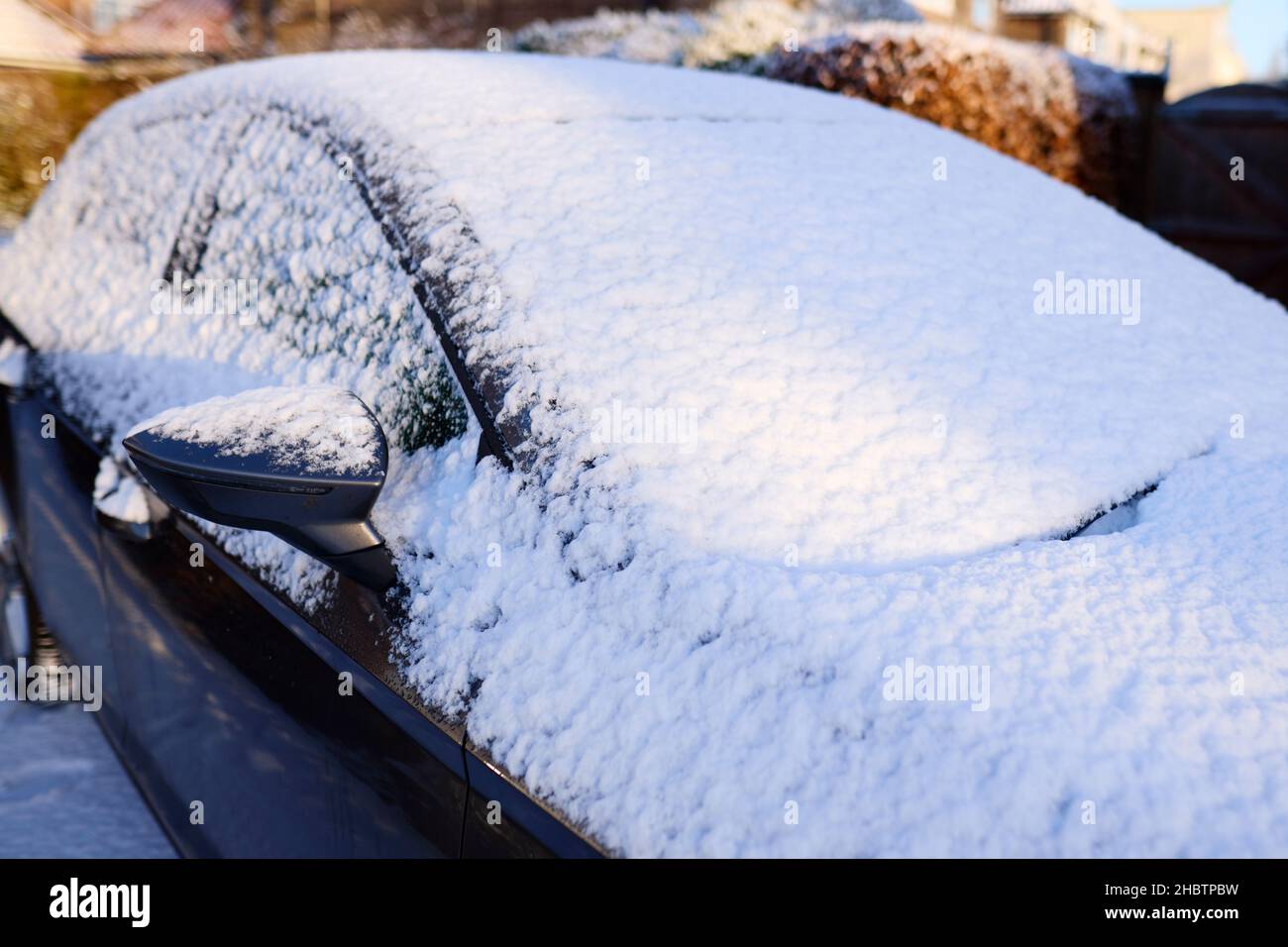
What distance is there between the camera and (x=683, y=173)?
1.77 metres

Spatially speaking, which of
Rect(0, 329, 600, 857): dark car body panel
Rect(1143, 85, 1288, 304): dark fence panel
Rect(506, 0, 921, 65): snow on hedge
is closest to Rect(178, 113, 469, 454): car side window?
Rect(0, 329, 600, 857): dark car body panel

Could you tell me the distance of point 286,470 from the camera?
1263mm

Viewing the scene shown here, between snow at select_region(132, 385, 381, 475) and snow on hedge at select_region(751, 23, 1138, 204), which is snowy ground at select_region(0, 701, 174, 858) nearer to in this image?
snow at select_region(132, 385, 381, 475)

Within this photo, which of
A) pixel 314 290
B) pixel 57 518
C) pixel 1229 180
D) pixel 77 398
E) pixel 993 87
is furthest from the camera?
pixel 1229 180

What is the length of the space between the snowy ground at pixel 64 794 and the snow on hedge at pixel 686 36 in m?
5.53

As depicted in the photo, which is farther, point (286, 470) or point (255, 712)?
point (255, 712)

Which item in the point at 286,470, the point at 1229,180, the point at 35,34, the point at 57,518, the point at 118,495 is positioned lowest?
the point at 57,518

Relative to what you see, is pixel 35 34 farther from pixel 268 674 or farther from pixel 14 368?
pixel 268 674

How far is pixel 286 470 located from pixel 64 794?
1.65 metres

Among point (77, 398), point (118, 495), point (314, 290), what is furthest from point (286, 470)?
point (77, 398)

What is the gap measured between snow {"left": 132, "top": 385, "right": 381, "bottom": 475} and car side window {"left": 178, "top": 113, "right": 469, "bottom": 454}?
0.13 metres

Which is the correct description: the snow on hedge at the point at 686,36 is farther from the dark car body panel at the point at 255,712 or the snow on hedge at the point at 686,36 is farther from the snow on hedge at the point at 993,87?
the dark car body panel at the point at 255,712
